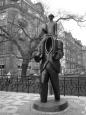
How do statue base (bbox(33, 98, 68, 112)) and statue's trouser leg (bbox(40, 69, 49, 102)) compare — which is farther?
statue's trouser leg (bbox(40, 69, 49, 102))

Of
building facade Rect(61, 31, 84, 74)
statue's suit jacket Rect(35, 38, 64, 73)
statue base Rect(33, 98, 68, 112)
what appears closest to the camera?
statue base Rect(33, 98, 68, 112)

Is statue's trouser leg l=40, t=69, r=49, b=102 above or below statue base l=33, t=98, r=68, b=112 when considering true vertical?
above

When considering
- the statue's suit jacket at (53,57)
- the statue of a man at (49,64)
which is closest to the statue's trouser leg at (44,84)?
the statue of a man at (49,64)

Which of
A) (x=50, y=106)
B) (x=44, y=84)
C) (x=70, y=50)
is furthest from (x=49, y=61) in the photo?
(x=70, y=50)

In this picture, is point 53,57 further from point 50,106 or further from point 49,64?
point 50,106

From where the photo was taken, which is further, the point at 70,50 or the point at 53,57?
the point at 70,50

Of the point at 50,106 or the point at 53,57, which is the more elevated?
the point at 53,57

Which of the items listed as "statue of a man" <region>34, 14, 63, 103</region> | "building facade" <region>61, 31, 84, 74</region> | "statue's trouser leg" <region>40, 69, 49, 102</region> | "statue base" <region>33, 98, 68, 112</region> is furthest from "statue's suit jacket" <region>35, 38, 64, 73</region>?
"building facade" <region>61, 31, 84, 74</region>

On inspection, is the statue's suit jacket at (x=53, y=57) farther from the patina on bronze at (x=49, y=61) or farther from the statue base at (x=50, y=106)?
the statue base at (x=50, y=106)

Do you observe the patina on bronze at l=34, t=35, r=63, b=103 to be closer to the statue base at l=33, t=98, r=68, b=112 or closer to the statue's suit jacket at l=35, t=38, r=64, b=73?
the statue's suit jacket at l=35, t=38, r=64, b=73

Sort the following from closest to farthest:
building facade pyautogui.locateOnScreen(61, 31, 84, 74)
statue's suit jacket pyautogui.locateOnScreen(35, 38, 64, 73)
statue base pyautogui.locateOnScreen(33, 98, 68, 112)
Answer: statue base pyautogui.locateOnScreen(33, 98, 68, 112), statue's suit jacket pyautogui.locateOnScreen(35, 38, 64, 73), building facade pyautogui.locateOnScreen(61, 31, 84, 74)

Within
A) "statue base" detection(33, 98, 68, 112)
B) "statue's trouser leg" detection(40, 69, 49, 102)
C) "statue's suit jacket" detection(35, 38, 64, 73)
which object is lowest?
"statue base" detection(33, 98, 68, 112)

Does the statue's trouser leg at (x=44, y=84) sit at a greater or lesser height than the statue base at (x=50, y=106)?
greater

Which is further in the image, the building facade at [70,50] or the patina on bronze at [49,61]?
the building facade at [70,50]
